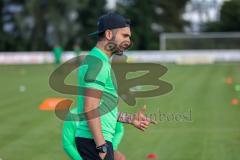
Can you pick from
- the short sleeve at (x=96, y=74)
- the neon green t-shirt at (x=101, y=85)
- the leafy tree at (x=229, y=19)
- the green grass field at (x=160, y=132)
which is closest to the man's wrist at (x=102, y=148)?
the neon green t-shirt at (x=101, y=85)

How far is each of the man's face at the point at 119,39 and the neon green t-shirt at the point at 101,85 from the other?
11cm

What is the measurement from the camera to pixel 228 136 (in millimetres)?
10805

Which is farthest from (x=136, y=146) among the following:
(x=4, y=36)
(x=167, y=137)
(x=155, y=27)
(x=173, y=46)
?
(x=155, y=27)

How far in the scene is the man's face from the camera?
4.48 meters

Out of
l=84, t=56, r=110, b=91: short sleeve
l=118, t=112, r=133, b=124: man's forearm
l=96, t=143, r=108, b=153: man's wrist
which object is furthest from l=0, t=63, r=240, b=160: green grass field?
l=84, t=56, r=110, b=91: short sleeve

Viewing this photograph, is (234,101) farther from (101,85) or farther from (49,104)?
(101,85)

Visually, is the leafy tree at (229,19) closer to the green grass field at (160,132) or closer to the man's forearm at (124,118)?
the green grass field at (160,132)

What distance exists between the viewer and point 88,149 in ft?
15.1

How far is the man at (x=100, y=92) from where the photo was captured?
4371mm

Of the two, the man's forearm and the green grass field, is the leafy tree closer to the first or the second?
the green grass field

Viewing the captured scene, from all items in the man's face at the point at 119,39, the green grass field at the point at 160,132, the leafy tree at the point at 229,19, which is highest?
the man's face at the point at 119,39

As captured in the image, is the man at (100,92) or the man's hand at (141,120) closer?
the man at (100,92)

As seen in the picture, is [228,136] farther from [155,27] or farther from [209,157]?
[155,27]

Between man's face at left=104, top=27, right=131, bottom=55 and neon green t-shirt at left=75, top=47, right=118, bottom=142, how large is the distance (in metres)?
0.11
